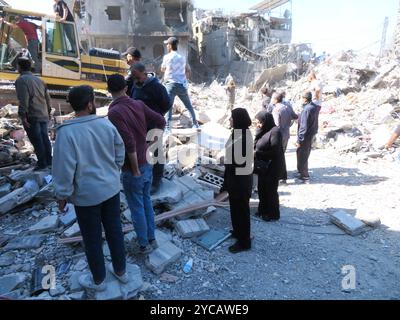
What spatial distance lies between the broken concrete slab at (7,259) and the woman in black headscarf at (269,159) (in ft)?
10.6

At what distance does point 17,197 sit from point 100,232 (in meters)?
2.61

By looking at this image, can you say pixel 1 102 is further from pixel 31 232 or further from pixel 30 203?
pixel 31 232

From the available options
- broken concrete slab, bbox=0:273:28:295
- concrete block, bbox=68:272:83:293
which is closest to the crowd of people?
concrete block, bbox=68:272:83:293

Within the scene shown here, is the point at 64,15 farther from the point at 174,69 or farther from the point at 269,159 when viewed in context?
the point at 269,159

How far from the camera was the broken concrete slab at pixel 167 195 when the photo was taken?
4.30 metres

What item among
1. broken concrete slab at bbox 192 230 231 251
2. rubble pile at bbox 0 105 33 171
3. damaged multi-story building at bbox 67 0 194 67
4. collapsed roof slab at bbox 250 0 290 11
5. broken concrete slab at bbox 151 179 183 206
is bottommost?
broken concrete slab at bbox 192 230 231 251

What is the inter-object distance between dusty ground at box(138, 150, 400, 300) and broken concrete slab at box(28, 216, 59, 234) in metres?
1.54

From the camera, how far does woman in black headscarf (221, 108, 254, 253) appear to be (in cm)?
377

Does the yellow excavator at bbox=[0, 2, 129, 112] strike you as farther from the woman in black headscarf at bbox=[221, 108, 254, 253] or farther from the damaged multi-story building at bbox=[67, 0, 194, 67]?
the damaged multi-story building at bbox=[67, 0, 194, 67]

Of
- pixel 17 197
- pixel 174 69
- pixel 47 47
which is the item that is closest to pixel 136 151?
pixel 17 197

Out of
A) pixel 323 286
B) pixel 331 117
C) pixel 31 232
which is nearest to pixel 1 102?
pixel 31 232

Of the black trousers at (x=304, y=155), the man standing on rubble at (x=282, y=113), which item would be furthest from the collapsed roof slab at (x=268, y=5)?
the black trousers at (x=304, y=155)

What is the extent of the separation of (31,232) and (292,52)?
1152 inches

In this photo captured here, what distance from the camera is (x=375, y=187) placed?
6246 millimetres
